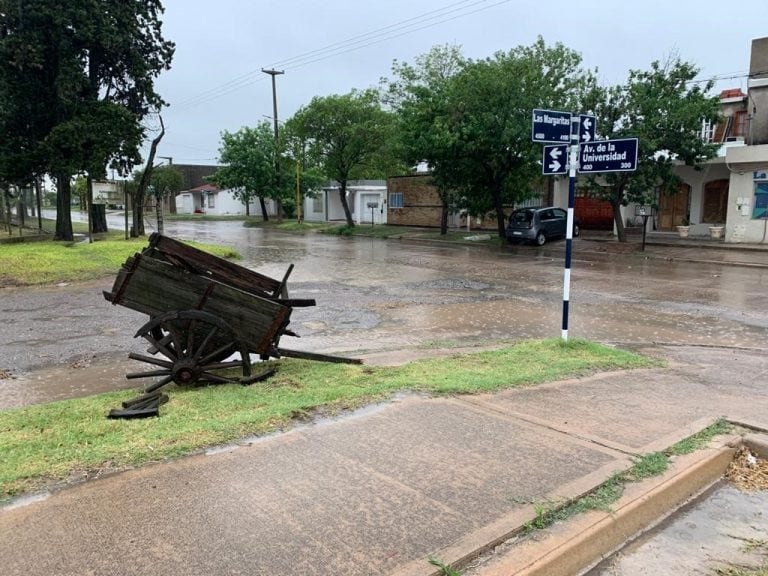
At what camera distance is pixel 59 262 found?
56.1 feet

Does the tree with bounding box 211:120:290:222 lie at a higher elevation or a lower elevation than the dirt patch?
higher

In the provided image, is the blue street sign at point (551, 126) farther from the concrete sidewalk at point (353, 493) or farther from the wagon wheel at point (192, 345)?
the wagon wheel at point (192, 345)

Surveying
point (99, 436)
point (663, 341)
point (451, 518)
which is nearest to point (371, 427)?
point (451, 518)

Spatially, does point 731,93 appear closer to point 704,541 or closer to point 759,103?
point 759,103

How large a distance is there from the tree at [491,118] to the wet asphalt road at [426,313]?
784 cm

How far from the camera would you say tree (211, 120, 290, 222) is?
46.5 meters

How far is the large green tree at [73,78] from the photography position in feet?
71.7

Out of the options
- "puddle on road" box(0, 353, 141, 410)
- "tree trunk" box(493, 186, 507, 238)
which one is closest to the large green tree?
"tree trunk" box(493, 186, 507, 238)

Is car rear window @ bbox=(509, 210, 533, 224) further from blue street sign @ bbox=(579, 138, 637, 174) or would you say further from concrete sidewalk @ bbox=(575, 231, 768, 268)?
blue street sign @ bbox=(579, 138, 637, 174)

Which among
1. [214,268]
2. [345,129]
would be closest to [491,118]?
[345,129]

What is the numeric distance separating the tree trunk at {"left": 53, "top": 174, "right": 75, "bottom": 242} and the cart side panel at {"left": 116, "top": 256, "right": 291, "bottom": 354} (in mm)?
21912

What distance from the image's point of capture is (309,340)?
9.20m

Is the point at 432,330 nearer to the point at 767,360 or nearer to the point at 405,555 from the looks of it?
the point at 767,360

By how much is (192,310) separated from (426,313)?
6194mm
